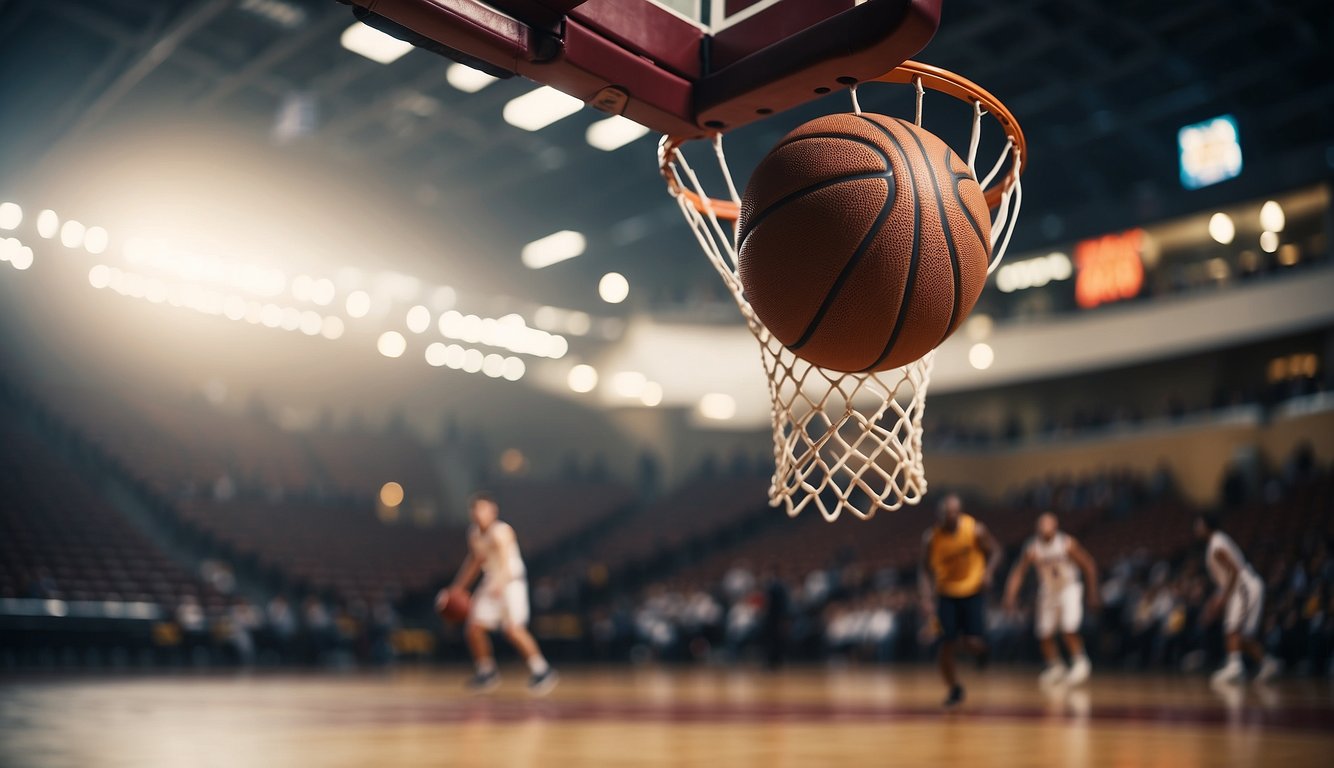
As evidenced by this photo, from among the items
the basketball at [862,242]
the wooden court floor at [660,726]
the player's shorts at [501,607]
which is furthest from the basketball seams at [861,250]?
the player's shorts at [501,607]

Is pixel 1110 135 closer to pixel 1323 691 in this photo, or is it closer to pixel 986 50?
pixel 986 50

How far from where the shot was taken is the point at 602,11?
11.3ft

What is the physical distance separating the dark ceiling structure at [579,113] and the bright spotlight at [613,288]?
64.1 inches

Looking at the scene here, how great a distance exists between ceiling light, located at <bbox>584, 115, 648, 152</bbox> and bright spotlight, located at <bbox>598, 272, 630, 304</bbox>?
6.41 m

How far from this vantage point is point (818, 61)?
10.8ft

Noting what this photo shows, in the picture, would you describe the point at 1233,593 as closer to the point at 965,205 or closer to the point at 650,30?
the point at 965,205

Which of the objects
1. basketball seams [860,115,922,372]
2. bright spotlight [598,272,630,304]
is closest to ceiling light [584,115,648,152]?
bright spotlight [598,272,630,304]

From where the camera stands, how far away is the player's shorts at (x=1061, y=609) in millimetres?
9203

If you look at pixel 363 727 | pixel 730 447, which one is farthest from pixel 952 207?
pixel 730 447

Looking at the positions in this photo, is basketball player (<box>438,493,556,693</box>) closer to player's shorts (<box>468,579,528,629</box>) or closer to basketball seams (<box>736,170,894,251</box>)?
player's shorts (<box>468,579,528,629</box>)

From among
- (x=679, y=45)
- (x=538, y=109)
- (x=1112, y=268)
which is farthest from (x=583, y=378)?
(x=679, y=45)

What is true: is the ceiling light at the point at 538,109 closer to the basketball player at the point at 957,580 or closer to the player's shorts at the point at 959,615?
the basketball player at the point at 957,580

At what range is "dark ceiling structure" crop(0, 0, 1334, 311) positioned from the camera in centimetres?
1395

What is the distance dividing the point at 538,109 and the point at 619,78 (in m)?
12.9
